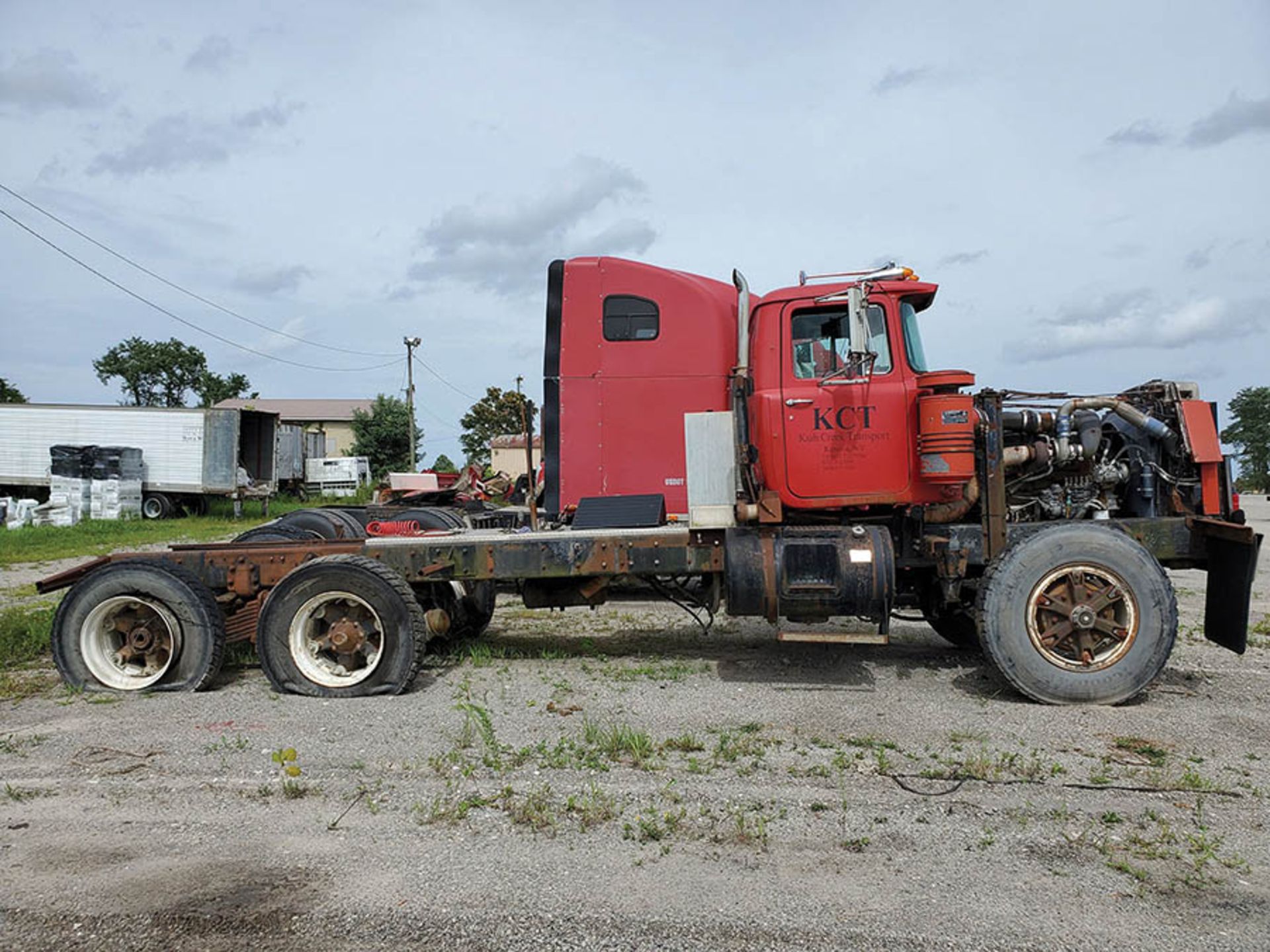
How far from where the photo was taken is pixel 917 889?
3.24m

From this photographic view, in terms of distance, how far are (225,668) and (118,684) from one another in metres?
0.91

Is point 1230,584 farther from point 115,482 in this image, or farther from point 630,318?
point 115,482

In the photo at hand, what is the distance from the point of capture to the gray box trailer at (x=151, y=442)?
2581 cm

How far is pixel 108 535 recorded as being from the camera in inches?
822

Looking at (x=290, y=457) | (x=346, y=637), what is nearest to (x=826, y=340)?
(x=346, y=637)

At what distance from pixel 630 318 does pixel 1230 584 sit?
4603 millimetres

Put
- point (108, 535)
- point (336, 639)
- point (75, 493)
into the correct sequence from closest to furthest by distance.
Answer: point (336, 639)
point (108, 535)
point (75, 493)

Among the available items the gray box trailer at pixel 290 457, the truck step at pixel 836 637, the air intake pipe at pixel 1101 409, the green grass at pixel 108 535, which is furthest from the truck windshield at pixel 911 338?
the gray box trailer at pixel 290 457

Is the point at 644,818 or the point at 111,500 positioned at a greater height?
the point at 111,500

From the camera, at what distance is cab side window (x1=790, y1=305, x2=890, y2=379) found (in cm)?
615

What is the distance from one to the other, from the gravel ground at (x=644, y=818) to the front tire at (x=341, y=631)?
19 cm

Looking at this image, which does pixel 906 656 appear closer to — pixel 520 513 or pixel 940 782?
pixel 940 782

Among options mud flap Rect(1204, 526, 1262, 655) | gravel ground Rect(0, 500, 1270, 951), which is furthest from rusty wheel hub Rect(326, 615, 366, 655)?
mud flap Rect(1204, 526, 1262, 655)


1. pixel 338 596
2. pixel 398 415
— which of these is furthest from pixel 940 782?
pixel 398 415
